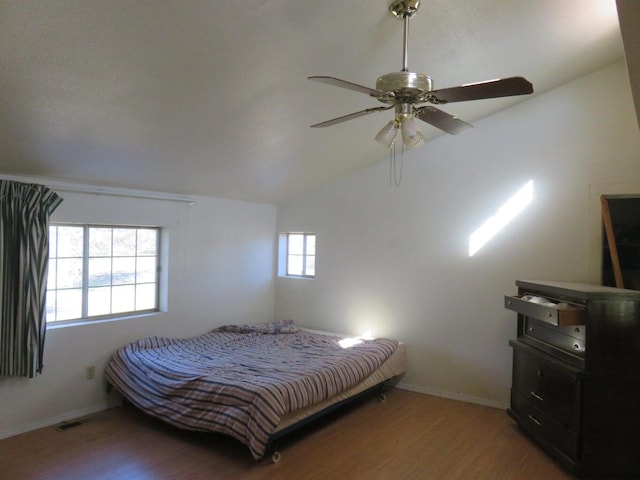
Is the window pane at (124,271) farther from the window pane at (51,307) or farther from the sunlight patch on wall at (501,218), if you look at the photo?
the sunlight patch on wall at (501,218)

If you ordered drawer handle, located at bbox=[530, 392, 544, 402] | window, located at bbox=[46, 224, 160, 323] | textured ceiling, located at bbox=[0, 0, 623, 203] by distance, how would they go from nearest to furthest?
textured ceiling, located at bbox=[0, 0, 623, 203] < drawer handle, located at bbox=[530, 392, 544, 402] < window, located at bbox=[46, 224, 160, 323]

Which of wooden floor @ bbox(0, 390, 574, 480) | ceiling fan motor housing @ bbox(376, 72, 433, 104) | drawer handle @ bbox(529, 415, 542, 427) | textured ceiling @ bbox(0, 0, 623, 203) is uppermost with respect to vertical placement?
textured ceiling @ bbox(0, 0, 623, 203)

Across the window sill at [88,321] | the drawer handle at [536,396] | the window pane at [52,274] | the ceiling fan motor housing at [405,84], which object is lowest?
the drawer handle at [536,396]

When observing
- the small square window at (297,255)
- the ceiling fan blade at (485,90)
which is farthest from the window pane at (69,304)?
the ceiling fan blade at (485,90)

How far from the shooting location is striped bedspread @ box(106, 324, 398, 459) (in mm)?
2912

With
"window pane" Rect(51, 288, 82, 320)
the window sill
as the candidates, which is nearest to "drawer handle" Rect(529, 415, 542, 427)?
the window sill

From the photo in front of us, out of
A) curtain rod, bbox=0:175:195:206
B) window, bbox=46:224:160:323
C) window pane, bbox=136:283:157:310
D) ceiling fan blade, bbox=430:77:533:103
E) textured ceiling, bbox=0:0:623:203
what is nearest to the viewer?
ceiling fan blade, bbox=430:77:533:103

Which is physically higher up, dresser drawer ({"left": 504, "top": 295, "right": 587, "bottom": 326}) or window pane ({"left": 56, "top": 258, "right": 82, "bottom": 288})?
window pane ({"left": 56, "top": 258, "right": 82, "bottom": 288})

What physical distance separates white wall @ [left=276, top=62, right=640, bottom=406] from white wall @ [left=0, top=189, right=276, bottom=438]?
2.33 ft

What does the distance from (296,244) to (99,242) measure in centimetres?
228

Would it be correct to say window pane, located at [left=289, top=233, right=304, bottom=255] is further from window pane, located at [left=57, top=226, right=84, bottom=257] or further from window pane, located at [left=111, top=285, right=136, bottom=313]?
window pane, located at [left=57, top=226, right=84, bottom=257]

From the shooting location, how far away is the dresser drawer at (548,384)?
9.11 ft

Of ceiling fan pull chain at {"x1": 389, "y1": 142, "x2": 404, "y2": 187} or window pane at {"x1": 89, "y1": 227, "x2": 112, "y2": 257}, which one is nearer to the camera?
window pane at {"x1": 89, "y1": 227, "x2": 112, "y2": 257}

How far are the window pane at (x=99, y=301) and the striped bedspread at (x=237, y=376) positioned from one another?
1.33 feet
